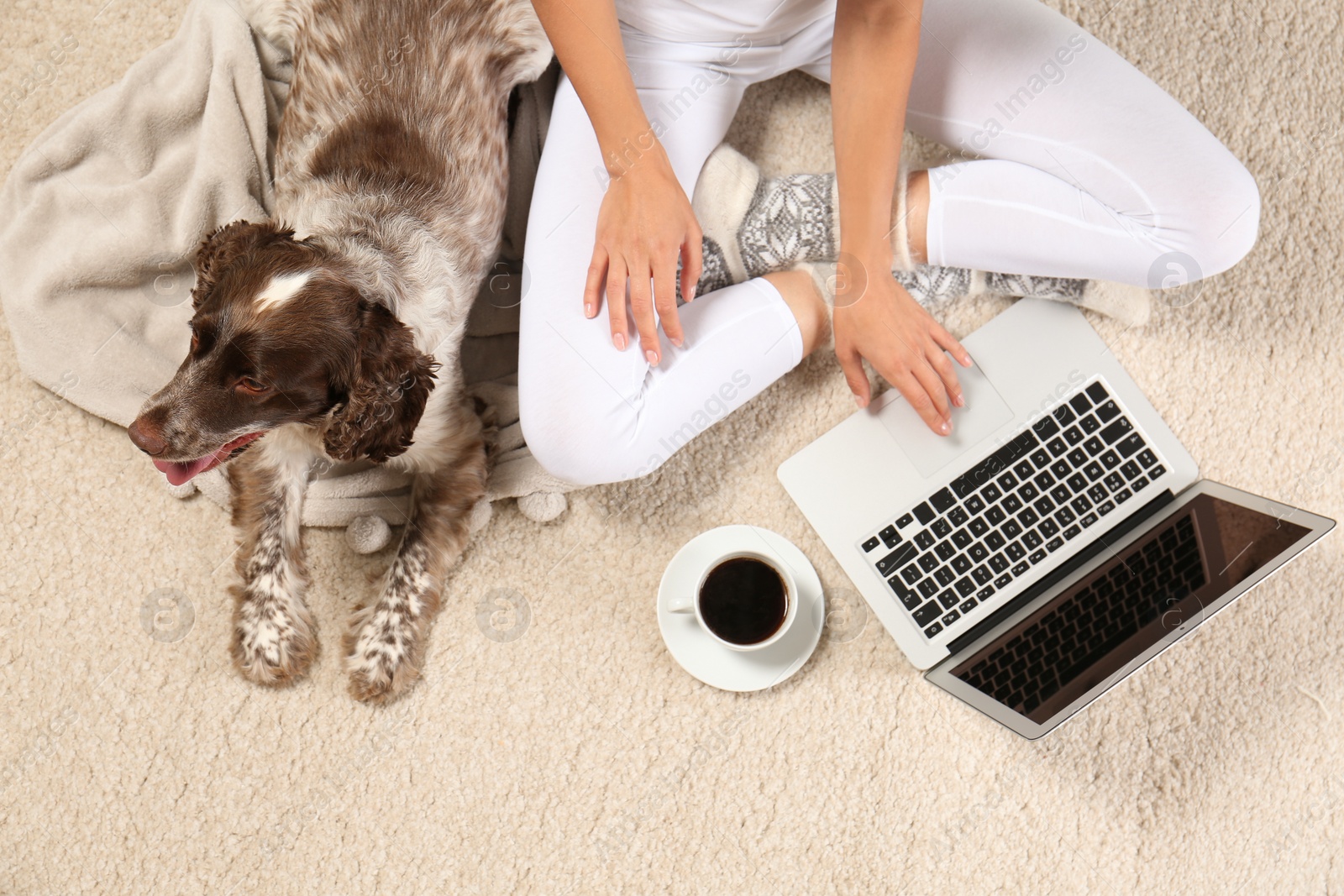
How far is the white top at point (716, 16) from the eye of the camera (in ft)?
5.66

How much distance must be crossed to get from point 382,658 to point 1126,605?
1.55 meters

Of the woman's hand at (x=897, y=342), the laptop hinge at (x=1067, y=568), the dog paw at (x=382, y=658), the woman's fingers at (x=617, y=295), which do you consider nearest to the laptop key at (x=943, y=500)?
the woman's hand at (x=897, y=342)

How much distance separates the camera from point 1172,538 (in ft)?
5.75

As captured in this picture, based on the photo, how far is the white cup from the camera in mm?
1781

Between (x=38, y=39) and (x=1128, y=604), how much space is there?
279 centimetres

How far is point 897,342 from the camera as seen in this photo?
1.79 meters

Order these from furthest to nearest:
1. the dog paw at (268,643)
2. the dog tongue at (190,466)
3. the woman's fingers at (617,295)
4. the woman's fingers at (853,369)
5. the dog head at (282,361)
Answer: the dog paw at (268,643) < the woman's fingers at (853,369) < the dog tongue at (190,466) < the woman's fingers at (617,295) < the dog head at (282,361)

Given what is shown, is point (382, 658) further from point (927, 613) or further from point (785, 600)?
point (927, 613)

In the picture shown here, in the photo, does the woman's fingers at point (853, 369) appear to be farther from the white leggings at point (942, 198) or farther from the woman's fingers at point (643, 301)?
the woman's fingers at point (643, 301)

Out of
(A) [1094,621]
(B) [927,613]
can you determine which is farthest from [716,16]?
(A) [1094,621]

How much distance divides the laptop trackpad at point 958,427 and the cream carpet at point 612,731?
8.2 inches

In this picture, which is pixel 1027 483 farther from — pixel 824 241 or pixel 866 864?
pixel 866 864

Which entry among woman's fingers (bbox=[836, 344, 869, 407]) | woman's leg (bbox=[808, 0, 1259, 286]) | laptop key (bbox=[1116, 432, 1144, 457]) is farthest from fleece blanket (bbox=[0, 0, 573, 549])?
laptop key (bbox=[1116, 432, 1144, 457])

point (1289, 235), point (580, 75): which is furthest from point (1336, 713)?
point (580, 75)
